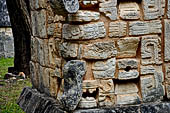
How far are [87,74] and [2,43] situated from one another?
40.7ft

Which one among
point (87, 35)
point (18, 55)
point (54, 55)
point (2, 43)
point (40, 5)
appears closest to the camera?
point (87, 35)

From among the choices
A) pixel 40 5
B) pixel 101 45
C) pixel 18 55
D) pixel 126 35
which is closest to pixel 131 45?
pixel 126 35

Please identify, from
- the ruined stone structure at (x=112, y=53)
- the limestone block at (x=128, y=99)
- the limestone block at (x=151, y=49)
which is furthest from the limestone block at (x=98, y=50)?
the limestone block at (x=128, y=99)

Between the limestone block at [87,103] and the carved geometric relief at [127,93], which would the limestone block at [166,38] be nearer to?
the carved geometric relief at [127,93]

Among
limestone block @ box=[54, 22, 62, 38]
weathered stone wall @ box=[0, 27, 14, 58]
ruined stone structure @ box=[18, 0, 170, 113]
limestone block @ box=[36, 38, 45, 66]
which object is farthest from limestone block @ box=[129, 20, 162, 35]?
weathered stone wall @ box=[0, 27, 14, 58]

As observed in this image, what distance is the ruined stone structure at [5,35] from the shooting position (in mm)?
15053

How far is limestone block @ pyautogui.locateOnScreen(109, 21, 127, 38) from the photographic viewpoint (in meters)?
3.62

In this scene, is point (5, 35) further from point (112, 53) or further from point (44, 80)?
point (112, 53)

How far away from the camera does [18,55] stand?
33.7 ft

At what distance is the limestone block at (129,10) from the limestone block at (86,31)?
0.27 meters

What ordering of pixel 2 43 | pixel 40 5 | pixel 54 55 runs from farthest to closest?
pixel 2 43
pixel 40 5
pixel 54 55

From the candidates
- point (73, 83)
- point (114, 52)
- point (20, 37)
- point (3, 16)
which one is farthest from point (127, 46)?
point (3, 16)

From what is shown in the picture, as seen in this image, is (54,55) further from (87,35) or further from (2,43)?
(2,43)

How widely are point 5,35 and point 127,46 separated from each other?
12.3m
